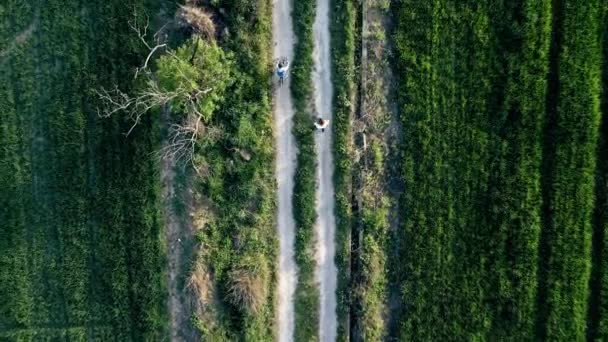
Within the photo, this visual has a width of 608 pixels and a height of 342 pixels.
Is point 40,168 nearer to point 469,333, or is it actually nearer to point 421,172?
point 421,172

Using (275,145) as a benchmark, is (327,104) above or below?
above

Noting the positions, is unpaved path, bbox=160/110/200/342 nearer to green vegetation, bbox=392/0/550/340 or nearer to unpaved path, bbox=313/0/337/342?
unpaved path, bbox=313/0/337/342

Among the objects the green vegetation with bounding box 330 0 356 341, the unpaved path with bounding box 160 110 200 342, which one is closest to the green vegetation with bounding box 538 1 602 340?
the green vegetation with bounding box 330 0 356 341

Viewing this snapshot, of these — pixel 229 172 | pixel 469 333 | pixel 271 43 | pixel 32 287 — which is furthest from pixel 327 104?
pixel 32 287

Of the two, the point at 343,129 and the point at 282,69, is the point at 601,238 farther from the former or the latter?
the point at 282,69

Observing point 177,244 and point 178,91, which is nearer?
point 178,91

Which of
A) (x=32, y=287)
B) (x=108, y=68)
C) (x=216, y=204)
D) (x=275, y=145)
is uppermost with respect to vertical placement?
(x=108, y=68)

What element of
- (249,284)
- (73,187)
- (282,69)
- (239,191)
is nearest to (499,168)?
A: (282,69)
